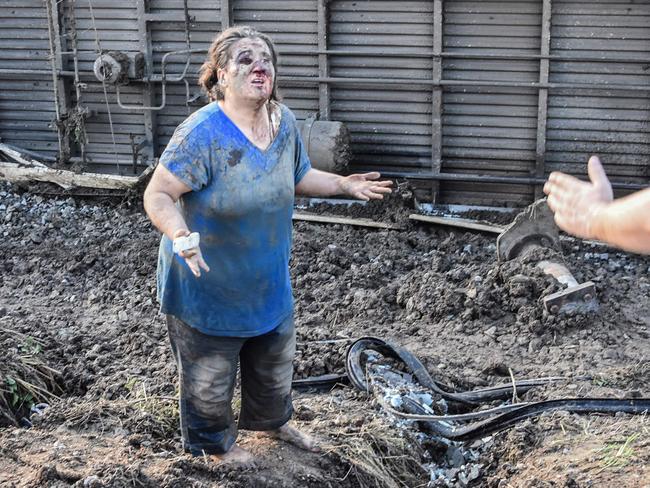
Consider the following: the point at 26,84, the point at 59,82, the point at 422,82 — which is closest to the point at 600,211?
the point at 422,82

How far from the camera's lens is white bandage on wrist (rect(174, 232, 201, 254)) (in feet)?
13.0

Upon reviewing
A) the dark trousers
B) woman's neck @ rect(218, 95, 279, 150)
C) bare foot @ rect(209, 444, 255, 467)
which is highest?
woman's neck @ rect(218, 95, 279, 150)

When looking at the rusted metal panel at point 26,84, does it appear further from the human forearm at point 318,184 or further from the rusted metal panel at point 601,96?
the human forearm at point 318,184

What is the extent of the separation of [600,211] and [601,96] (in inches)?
304

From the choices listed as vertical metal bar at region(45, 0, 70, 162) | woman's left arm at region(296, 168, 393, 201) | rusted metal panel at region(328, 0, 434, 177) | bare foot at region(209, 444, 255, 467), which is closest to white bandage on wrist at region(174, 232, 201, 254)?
woman's left arm at region(296, 168, 393, 201)

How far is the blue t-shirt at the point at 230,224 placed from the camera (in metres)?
4.29

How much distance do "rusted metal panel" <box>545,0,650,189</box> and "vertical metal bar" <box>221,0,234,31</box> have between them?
3.83 meters

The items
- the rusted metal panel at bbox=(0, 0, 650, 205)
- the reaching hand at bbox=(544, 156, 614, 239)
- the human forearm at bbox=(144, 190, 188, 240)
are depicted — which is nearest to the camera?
the reaching hand at bbox=(544, 156, 614, 239)

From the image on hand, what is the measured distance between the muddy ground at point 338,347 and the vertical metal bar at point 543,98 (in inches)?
59.1

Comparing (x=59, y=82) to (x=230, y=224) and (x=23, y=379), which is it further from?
(x=230, y=224)

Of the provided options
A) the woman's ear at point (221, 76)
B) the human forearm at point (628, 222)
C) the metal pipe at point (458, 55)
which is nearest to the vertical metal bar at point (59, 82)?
the metal pipe at point (458, 55)

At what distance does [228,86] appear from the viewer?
4.43 metres

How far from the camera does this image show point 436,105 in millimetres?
10938

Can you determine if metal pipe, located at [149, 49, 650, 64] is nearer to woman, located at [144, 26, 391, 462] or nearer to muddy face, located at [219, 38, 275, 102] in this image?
woman, located at [144, 26, 391, 462]
